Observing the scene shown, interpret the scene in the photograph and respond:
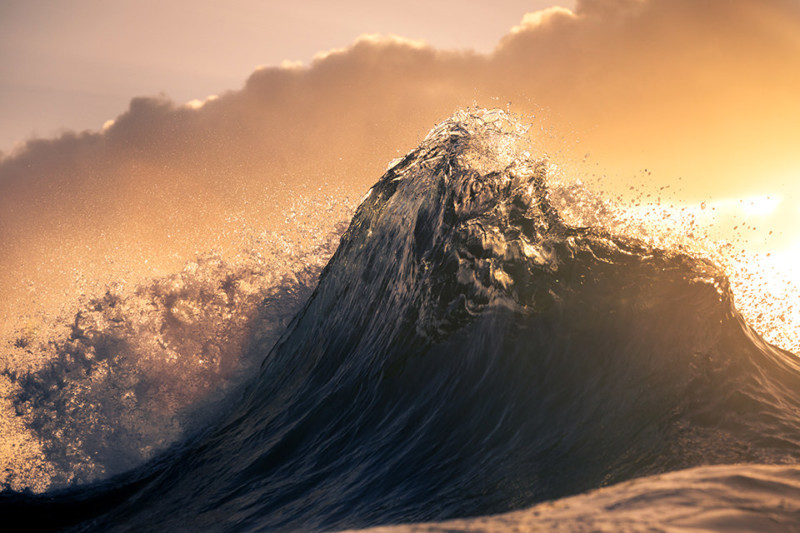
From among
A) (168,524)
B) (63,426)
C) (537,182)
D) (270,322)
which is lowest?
(168,524)

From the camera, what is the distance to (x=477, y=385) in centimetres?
500

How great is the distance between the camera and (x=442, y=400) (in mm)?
5035

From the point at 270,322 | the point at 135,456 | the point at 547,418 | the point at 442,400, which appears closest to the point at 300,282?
the point at 270,322

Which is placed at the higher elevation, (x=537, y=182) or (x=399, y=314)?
(x=537, y=182)

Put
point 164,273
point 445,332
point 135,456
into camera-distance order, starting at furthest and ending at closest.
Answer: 1. point 164,273
2. point 135,456
3. point 445,332

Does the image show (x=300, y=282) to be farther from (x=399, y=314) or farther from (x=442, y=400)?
(x=442, y=400)

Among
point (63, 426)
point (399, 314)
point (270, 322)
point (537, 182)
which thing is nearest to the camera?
point (399, 314)

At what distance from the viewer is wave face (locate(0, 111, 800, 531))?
12.2ft

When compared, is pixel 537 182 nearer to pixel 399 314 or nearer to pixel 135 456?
pixel 399 314

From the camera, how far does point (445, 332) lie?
561cm

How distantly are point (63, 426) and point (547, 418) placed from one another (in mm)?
7009

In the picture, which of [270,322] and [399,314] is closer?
[399,314]

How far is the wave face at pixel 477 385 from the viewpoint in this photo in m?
3.71

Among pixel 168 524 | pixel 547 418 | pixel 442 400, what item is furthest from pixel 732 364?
pixel 168 524
